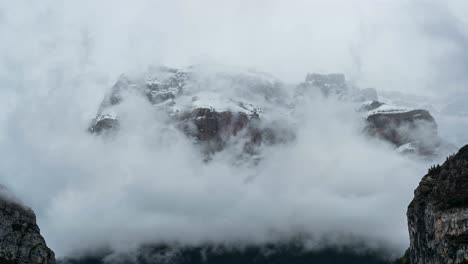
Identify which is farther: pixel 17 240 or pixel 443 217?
pixel 17 240

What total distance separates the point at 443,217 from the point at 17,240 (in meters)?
112

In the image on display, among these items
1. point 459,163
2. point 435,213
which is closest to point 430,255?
point 435,213

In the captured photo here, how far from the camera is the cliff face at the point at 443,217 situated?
162 metres

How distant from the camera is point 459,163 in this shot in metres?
190

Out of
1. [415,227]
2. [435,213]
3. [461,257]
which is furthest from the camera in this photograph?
[415,227]

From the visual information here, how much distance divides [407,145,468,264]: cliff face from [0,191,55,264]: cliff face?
10407cm

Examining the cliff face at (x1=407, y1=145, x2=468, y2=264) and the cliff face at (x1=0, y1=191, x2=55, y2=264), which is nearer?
the cliff face at (x1=407, y1=145, x2=468, y2=264)

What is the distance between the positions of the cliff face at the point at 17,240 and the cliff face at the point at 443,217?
10407 centimetres

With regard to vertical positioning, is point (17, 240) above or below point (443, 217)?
above

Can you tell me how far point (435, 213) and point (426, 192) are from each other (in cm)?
1795

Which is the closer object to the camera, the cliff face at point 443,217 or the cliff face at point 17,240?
the cliff face at point 443,217

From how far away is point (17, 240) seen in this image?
19062cm

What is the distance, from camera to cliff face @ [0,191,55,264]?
607ft

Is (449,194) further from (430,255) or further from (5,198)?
(5,198)
